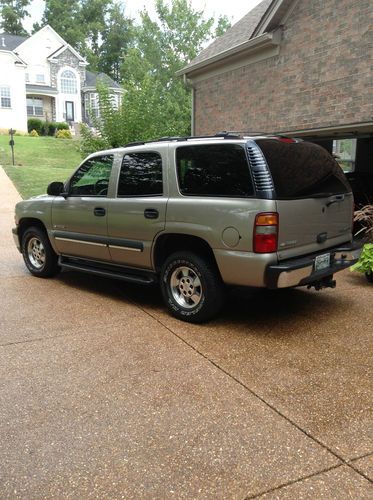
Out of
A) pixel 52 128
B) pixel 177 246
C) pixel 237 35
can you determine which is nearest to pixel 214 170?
pixel 177 246

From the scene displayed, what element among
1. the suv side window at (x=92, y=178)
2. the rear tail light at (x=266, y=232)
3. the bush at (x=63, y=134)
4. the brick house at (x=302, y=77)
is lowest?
the rear tail light at (x=266, y=232)

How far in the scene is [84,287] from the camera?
6.37 metres

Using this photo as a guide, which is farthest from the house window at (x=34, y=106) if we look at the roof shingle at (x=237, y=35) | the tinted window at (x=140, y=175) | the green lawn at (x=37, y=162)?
the tinted window at (x=140, y=175)

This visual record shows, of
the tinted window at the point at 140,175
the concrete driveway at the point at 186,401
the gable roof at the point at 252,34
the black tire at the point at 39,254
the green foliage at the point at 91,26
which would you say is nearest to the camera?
the concrete driveway at the point at 186,401

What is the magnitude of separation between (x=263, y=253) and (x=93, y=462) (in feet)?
7.43

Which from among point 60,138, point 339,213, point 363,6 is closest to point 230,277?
point 339,213

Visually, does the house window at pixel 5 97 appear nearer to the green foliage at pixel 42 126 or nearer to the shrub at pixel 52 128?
the green foliage at pixel 42 126

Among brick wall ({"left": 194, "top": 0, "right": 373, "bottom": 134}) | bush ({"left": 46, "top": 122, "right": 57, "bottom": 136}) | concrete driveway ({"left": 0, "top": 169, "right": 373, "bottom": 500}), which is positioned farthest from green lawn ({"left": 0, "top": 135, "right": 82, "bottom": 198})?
concrete driveway ({"left": 0, "top": 169, "right": 373, "bottom": 500})

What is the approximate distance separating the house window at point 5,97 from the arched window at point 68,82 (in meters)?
6.98

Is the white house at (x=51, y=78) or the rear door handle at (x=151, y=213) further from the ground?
the white house at (x=51, y=78)

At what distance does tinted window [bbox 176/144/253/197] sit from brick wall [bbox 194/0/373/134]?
494 centimetres

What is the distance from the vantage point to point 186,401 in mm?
3297

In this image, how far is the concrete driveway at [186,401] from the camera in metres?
2.51

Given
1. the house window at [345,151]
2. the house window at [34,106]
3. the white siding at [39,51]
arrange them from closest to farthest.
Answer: the house window at [345,151], the house window at [34,106], the white siding at [39,51]
